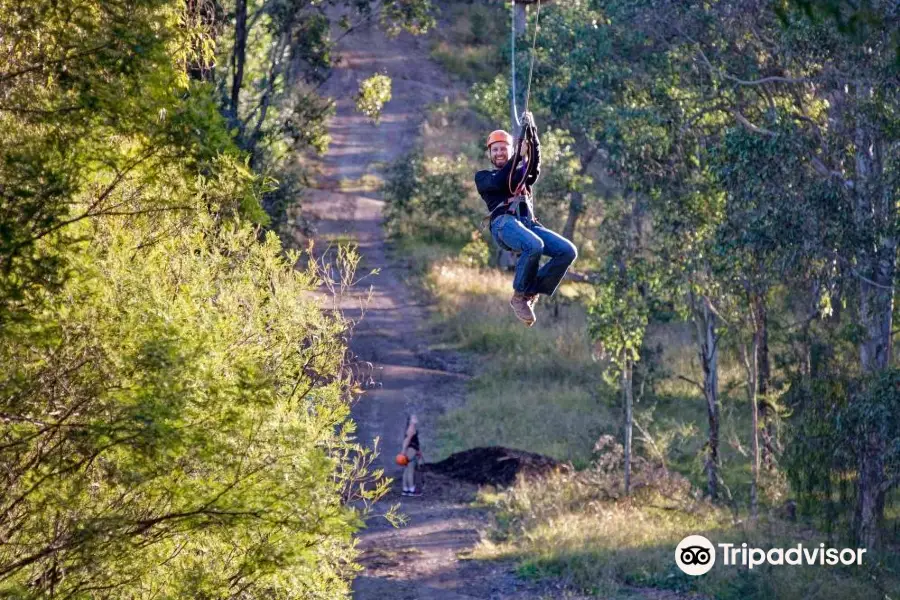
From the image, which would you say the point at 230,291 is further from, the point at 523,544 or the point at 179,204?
the point at 523,544

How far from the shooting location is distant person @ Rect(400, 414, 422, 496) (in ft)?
64.1

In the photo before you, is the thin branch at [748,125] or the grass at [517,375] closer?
the thin branch at [748,125]

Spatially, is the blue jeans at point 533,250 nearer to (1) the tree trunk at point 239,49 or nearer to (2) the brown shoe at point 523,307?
(2) the brown shoe at point 523,307

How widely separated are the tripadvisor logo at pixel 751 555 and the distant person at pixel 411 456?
15.7ft

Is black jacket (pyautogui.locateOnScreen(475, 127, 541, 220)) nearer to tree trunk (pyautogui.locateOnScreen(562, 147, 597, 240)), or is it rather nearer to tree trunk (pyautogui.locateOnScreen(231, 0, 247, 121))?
tree trunk (pyautogui.locateOnScreen(231, 0, 247, 121))

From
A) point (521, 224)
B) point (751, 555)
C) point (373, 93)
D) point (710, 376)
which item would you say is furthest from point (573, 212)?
point (521, 224)

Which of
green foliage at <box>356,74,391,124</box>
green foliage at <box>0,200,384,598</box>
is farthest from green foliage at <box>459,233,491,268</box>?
green foliage at <box>0,200,384,598</box>

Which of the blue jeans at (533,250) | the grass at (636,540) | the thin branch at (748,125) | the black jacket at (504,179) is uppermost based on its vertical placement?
the thin branch at (748,125)

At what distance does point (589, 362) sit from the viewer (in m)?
28.0

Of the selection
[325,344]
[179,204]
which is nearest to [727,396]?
[325,344]

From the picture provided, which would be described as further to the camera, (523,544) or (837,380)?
(523,544)

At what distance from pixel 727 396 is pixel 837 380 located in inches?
360

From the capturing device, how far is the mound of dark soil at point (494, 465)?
→ 20688mm

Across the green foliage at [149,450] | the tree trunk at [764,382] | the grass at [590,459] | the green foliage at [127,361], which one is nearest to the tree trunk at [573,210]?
the grass at [590,459]
